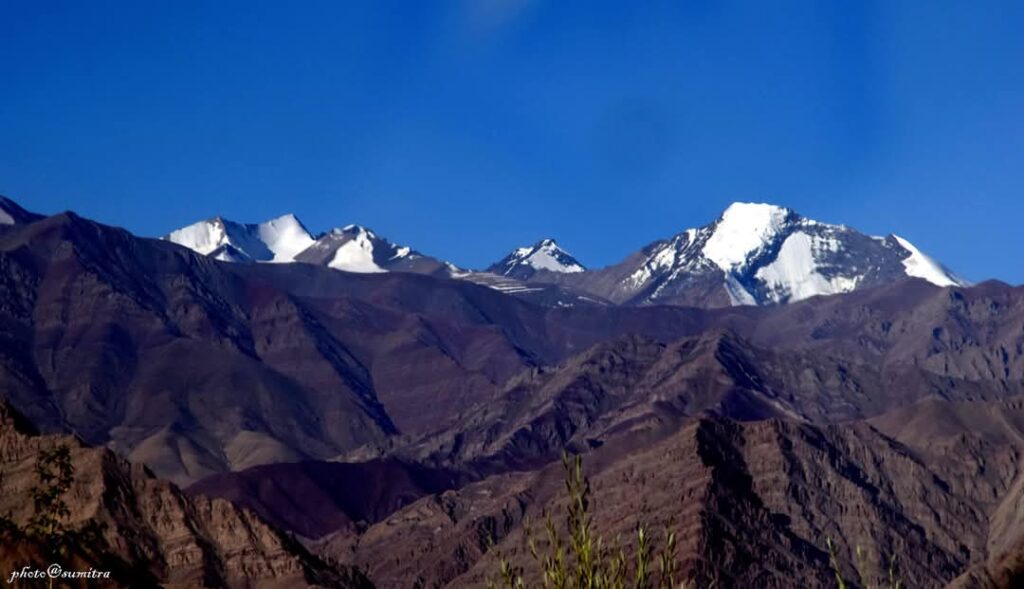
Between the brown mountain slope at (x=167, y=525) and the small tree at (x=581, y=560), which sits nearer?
the small tree at (x=581, y=560)

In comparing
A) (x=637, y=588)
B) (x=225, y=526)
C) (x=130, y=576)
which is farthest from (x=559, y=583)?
(x=225, y=526)

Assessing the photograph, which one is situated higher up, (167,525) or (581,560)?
(167,525)

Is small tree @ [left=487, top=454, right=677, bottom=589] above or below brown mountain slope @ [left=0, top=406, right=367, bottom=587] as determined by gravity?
below

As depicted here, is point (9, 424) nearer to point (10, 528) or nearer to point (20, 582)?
point (10, 528)

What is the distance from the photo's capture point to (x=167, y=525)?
175 m

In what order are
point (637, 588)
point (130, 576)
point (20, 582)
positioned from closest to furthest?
point (637, 588) → point (20, 582) → point (130, 576)

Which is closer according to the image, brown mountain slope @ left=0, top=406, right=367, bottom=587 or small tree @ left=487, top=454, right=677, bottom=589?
small tree @ left=487, top=454, right=677, bottom=589

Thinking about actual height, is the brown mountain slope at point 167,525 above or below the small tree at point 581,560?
above

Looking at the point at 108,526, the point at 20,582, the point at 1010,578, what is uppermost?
the point at 108,526

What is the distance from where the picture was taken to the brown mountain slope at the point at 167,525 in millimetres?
162625

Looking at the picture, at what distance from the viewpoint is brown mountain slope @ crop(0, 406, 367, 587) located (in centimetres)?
16262

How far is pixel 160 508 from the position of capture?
17625cm

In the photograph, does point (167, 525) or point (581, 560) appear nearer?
point (581, 560)

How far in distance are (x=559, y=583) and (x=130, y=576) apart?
96.8m
